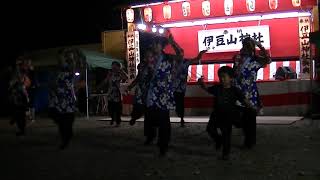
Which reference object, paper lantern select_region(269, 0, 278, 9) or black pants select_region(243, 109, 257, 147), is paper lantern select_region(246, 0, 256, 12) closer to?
paper lantern select_region(269, 0, 278, 9)

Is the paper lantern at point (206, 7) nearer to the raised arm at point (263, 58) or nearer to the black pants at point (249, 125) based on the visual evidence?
the raised arm at point (263, 58)

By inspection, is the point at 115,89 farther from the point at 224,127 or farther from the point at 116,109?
the point at 224,127

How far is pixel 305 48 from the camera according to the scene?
1664 centimetres

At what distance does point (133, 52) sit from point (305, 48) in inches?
245

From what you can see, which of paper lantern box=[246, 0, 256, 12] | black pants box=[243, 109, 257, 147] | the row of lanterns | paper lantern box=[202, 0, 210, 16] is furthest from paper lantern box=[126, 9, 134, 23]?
black pants box=[243, 109, 257, 147]

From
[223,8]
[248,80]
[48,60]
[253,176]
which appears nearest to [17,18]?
[48,60]

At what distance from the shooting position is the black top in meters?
7.98

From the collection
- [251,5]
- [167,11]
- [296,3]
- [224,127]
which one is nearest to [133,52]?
[167,11]

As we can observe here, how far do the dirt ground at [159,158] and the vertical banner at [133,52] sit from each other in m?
6.68

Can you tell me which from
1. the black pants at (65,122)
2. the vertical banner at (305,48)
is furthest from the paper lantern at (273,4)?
the black pants at (65,122)

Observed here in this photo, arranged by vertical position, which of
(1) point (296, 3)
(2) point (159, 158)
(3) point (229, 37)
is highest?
(1) point (296, 3)

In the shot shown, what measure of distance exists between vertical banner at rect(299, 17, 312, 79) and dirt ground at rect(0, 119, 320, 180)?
432 cm

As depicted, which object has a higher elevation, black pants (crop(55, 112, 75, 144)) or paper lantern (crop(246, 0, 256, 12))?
paper lantern (crop(246, 0, 256, 12))

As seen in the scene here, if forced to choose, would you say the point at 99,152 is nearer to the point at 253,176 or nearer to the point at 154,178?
the point at 154,178
